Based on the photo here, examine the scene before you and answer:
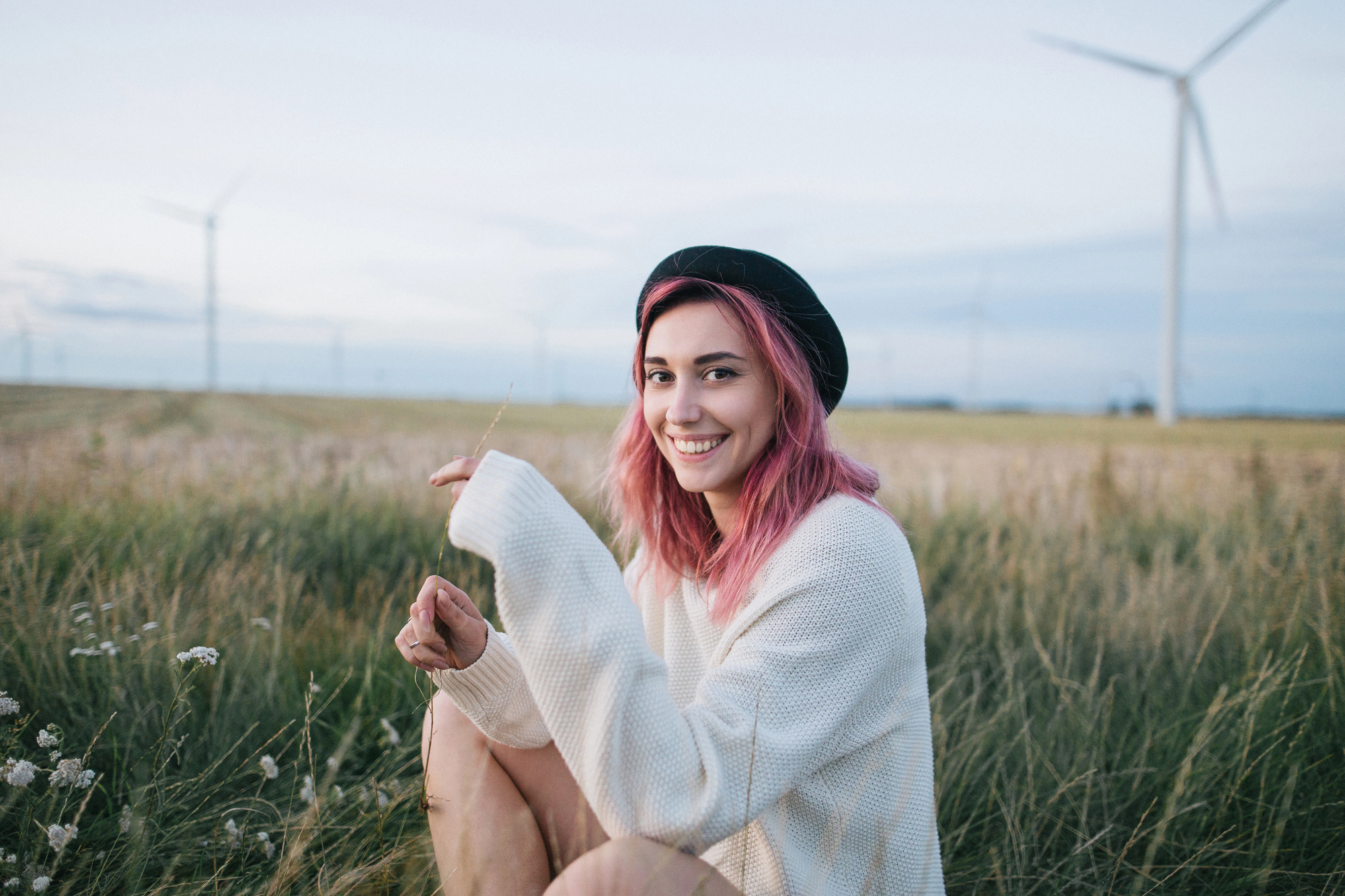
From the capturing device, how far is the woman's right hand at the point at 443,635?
1758mm

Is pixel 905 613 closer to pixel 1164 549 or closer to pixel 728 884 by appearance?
pixel 728 884

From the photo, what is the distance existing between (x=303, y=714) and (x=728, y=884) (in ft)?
5.76

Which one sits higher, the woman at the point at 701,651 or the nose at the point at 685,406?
the nose at the point at 685,406

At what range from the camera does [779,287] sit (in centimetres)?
200

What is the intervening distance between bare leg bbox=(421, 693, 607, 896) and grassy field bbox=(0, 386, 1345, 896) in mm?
177

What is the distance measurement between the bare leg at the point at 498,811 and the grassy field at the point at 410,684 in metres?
0.18

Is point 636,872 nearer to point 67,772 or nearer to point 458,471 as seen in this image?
point 458,471

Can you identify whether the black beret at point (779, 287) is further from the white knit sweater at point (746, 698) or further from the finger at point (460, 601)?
the finger at point (460, 601)

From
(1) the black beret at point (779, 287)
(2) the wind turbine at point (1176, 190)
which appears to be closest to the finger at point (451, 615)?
(1) the black beret at point (779, 287)

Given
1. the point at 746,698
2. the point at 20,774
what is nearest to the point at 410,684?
the point at 20,774

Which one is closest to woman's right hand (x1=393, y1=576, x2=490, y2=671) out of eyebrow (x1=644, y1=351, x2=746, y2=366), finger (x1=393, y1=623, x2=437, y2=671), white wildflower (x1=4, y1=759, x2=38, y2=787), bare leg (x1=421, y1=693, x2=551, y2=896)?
finger (x1=393, y1=623, x2=437, y2=671)

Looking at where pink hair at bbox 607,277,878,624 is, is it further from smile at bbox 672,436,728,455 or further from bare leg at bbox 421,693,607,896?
bare leg at bbox 421,693,607,896

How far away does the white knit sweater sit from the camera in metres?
1.28

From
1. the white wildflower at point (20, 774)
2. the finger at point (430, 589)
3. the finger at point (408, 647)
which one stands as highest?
the finger at point (430, 589)
